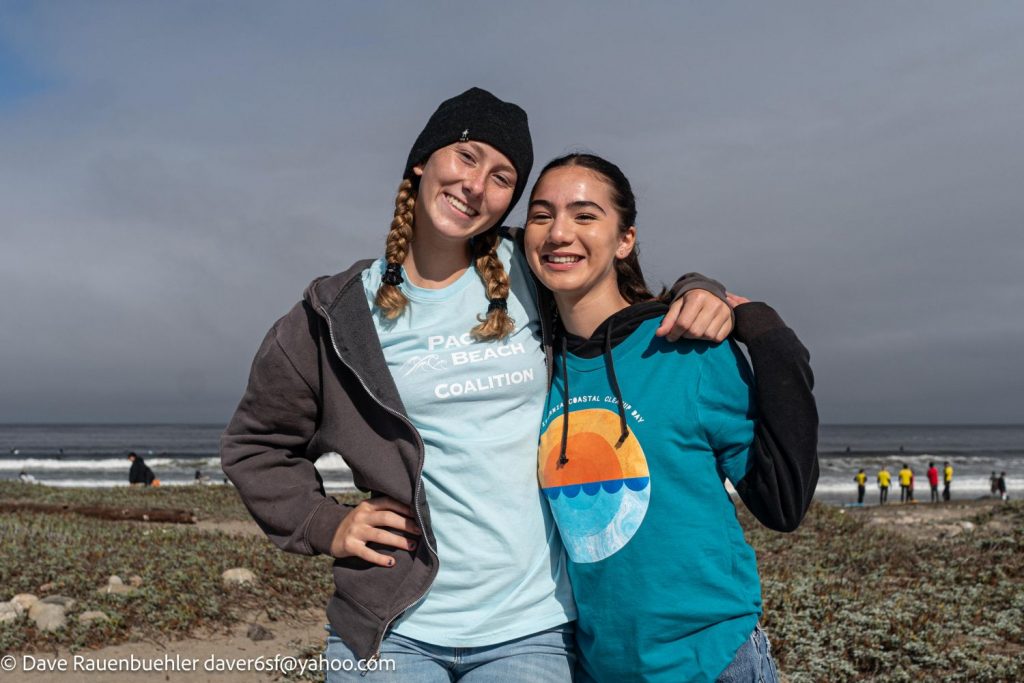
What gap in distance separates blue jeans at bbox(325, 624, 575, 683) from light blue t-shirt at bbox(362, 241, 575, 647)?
38 mm

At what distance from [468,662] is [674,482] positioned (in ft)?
2.65

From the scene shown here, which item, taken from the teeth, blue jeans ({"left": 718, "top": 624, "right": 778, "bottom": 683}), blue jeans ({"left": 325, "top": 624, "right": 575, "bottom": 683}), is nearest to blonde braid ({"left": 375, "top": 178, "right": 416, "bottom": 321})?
the teeth

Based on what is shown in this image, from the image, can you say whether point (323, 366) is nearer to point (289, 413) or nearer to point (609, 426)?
point (289, 413)

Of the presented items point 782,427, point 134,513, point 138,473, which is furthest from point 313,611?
point 138,473

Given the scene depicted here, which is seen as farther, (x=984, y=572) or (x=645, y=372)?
(x=984, y=572)

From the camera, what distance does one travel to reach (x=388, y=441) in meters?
2.42

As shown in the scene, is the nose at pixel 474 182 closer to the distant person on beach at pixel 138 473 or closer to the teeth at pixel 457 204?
the teeth at pixel 457 204

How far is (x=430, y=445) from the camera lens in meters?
2.42

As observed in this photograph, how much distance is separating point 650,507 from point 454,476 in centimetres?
60

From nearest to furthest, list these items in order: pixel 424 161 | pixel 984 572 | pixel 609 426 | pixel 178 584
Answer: pixel 609 426
pixel 424 161
pixel 178 584
pixel 984 572

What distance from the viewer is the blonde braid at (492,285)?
2498 mm

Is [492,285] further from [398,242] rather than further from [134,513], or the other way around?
[134,513]

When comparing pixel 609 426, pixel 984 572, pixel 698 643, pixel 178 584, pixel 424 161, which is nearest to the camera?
pixel 698 643

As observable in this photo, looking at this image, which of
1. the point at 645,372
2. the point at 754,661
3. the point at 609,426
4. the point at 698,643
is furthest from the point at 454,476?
the point at 754,661
